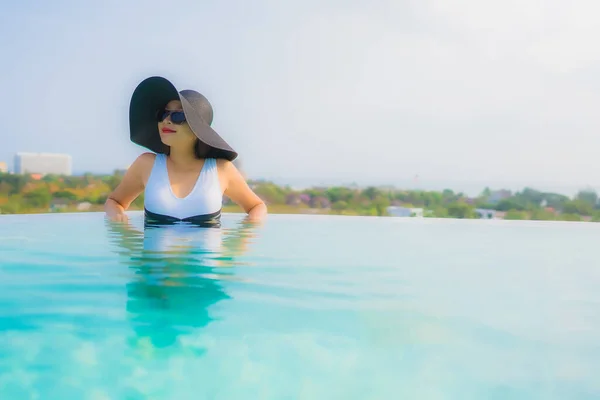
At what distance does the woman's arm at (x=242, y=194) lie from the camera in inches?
167

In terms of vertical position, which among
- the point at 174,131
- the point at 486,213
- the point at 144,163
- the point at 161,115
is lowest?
the point at 486,213

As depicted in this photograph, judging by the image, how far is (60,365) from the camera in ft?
4.59

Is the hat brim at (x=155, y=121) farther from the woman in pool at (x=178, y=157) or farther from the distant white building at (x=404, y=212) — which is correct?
the distant white building at (x=404, y=212)

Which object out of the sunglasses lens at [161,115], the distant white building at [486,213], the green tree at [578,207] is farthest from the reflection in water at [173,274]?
the green tree at [578,207]

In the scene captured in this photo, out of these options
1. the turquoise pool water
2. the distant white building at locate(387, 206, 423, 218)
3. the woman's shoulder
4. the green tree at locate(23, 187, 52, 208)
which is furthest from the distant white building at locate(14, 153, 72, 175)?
the turquoise pool water

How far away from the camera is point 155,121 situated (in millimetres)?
4113

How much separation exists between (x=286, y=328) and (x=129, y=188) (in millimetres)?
3011

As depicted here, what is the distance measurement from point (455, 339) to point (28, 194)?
7848 mm

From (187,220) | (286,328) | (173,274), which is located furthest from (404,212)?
(286,328)

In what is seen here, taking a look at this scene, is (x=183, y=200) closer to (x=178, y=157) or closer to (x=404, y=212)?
(x=178, y=157)

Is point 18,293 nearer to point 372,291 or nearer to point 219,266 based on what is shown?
point 219,266

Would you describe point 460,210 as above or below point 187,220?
above

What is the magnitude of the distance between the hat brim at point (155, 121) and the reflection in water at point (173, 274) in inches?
23.2

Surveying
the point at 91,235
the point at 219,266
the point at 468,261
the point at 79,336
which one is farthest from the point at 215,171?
the point at 79,336
